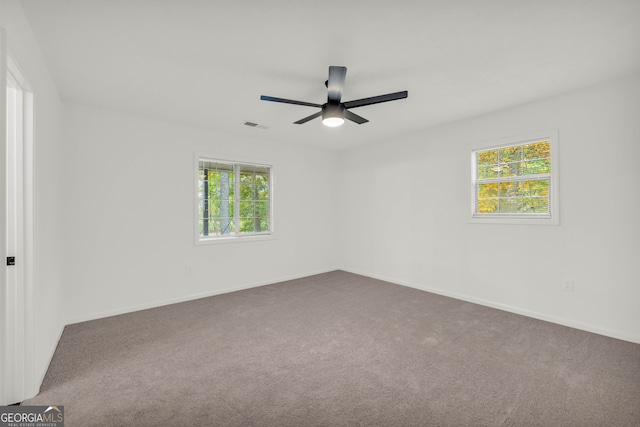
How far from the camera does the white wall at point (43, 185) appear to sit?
6.01 ft

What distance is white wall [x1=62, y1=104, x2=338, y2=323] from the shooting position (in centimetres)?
343

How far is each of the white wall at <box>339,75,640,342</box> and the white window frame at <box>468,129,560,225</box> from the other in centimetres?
6

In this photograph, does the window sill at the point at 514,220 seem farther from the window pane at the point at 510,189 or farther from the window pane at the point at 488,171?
the window pane at the point at 488,171

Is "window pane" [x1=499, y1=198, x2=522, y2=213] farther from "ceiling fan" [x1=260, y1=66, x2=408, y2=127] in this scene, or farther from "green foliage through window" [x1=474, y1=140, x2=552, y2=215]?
"ceiling fan" [x1=260, y1=66, x2=408, y2=127]

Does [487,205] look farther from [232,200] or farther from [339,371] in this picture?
[232,200]

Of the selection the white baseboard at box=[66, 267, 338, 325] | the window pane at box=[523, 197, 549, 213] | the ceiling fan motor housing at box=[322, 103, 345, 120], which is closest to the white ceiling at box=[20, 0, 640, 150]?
the ceiling fan motor housing at box=[322, 103, 345, 120]

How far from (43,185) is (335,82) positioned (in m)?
2.56

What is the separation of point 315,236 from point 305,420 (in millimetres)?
4211

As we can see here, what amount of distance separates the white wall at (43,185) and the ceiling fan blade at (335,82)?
196 centimetres

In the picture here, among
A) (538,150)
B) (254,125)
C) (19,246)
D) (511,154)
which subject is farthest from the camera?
(254,125)

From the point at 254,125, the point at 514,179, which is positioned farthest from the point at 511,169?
the point at 254,125

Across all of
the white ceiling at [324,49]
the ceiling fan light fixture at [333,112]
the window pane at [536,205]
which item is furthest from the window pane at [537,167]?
the ceiling fan light fixture at [333,112]

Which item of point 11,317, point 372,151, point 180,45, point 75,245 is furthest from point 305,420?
point 372,151

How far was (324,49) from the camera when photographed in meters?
2.30
